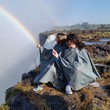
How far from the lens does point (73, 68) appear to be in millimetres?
8562

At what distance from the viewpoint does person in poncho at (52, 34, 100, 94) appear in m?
8.50

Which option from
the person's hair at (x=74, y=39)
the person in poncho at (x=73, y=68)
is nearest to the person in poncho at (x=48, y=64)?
the person in poncho at (x=73, y=68)

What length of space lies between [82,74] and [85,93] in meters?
0.54

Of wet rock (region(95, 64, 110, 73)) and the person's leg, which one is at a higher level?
the person's leg

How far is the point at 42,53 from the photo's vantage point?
9.84m

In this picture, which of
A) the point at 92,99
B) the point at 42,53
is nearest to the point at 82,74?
the point at 92,99

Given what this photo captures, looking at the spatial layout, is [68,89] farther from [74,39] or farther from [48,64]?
[74,39]

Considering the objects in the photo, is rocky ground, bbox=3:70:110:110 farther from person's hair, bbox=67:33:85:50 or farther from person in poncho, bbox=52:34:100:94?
person's hair, bbox=67:33:85:50

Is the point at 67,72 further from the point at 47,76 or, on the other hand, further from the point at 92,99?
the point at 92,99

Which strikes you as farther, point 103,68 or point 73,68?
point 103,68

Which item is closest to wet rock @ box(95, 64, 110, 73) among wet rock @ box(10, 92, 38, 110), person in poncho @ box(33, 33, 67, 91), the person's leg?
person in poncho @ box(33, 33, 67, 91)

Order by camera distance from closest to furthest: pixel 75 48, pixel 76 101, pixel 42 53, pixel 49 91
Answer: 1. pixel 76 101
2. pixel 49 91
3. pixel 75 48
4. pixel 42 53

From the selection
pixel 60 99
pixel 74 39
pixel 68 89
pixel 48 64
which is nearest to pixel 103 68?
pixel 74 39

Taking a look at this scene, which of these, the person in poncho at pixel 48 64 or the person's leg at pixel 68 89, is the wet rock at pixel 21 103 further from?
the person's leg at pixel 68 89
